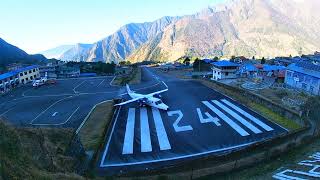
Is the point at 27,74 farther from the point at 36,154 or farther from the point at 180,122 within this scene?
the point at 36,154

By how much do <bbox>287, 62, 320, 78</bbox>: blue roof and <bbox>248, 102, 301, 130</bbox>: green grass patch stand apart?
57.4 ft

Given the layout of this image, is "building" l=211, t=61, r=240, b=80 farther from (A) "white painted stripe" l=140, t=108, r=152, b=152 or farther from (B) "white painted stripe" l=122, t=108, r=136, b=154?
(B) "white painted stripe" l=122, t=108, r=136, b=154

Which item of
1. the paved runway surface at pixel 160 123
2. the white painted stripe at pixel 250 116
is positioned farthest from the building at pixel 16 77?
the white painted stripe at pixel 250 116

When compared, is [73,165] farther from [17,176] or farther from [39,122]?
[39,122]

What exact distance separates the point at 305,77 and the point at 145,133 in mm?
42832

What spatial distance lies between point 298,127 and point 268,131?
5500 mm

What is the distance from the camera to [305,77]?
58.8 meters

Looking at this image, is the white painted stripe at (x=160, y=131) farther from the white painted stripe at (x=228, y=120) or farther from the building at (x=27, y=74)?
the building at (x=27, y=74)

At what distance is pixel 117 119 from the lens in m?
43.7

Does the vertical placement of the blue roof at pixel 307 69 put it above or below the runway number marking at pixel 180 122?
above

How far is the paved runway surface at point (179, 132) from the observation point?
1205 inches

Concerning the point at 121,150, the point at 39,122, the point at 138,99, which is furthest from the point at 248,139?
the point at 39,122

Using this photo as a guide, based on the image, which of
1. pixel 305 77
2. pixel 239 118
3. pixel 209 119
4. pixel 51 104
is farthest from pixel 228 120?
pixel 51 104

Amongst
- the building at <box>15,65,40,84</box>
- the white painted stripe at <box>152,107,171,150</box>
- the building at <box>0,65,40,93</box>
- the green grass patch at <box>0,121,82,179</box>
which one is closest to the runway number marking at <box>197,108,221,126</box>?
the white painted stripe at <box>152,107,171,150</box>
